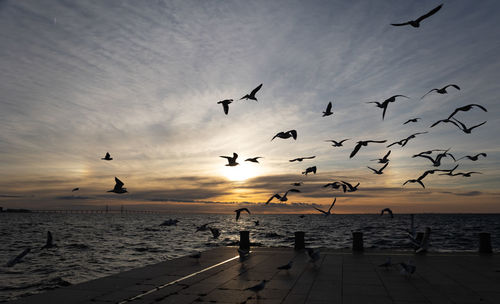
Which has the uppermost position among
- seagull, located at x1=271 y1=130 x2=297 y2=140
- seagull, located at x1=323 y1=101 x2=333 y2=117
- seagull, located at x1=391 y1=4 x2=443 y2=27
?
seagull, located at x1=391 y1=4 x2=443 y2=27

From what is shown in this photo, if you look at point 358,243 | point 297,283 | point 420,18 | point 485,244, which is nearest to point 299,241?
point 358,243

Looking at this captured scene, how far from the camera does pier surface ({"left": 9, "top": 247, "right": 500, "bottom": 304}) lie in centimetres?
1005

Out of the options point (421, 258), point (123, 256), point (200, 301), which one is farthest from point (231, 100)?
point (123, 256)

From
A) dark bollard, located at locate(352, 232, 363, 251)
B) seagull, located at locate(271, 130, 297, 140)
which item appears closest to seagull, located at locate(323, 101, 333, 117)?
seagull, located at locate(271, 130, 297, 140)

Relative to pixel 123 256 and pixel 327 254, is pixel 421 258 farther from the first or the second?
pixel 123 256

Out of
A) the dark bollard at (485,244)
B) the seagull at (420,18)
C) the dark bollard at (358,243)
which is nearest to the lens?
the seagull at (420,18)

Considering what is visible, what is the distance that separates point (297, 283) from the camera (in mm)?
12070

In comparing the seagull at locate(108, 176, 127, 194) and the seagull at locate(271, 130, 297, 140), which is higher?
the seagull at locate(271, 130, 297, 140)

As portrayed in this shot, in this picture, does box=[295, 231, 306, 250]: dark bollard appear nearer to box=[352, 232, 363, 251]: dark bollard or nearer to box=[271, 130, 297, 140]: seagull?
box=[352, 232, 363, 251]: dark bollard

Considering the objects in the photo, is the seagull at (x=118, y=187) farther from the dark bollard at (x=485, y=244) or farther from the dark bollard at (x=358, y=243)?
the dark bollard at (x=485, y=244)

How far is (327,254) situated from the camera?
19.2 metres

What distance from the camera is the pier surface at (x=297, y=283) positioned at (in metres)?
10.0

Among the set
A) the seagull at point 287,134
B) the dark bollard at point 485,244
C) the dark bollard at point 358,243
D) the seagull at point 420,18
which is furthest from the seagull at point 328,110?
the dark bollard at point 485,244

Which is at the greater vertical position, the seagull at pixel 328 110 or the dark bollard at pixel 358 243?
the seagull at pixel 328 110
